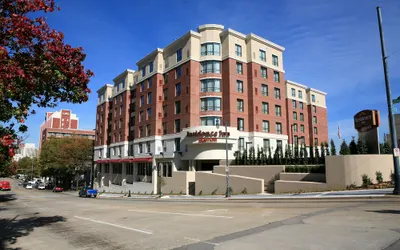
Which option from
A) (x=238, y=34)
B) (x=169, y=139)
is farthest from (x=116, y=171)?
(x=238, y=34)

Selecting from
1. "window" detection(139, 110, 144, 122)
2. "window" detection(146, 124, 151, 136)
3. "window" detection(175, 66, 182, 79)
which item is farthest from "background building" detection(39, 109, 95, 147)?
"window" detection(175, 66, 182, 79)

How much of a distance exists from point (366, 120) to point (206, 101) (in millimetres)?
24488

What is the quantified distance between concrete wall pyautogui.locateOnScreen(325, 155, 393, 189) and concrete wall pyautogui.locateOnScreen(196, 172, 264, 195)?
7.76 m

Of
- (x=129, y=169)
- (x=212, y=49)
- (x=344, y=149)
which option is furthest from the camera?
(x=129, y=169)

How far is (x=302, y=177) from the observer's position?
26.5 m

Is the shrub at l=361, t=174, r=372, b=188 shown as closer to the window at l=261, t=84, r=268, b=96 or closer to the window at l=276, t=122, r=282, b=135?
the window at l=276, t=122, r=282, b=135

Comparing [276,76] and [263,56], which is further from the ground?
[263,56]

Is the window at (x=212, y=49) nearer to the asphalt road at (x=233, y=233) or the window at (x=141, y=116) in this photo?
the window at (x=141, y=116)

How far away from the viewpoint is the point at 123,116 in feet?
198

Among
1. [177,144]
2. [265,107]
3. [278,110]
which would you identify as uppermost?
[265,107]

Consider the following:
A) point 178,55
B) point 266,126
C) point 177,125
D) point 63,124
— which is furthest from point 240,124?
point 63,124

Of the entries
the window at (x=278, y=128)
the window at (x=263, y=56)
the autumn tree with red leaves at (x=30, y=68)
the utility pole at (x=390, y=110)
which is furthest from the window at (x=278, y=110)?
the autumn tree with red leaves at (x=30, y=68)

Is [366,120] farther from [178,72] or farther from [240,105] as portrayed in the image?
[178,72]

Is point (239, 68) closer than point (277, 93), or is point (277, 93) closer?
point (239, 68)
